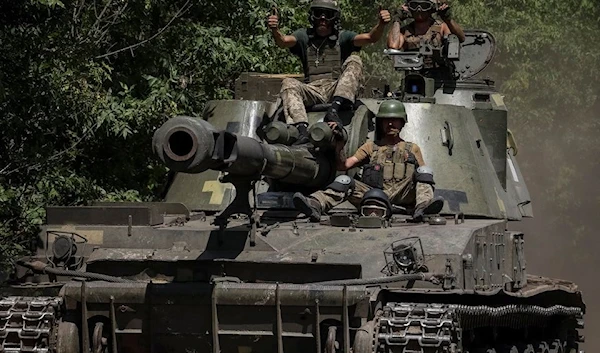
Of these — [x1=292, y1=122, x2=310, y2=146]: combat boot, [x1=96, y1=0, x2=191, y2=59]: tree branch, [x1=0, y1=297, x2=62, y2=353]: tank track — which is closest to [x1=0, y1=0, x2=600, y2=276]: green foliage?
[x1=96, y1=0, x2=191, y2=59]: tree branch

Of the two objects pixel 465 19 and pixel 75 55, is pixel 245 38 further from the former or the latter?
pixel 465 19

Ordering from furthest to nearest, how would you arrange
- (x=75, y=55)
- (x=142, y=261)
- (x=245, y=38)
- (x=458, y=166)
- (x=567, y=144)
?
(x=567, y=144), (x=245, y=38), (x=75, y=55), (x=458, y=166), (x=142, y=261)

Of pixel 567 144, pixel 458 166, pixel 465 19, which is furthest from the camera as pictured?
pixel 567 144

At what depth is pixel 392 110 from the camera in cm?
1536

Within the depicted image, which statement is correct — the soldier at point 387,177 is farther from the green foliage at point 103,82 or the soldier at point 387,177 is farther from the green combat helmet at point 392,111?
the green foliage at point 103,82

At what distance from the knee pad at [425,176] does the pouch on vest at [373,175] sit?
0.43 metres

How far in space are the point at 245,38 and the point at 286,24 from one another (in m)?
1.05

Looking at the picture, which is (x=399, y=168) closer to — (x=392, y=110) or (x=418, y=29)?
(x=392, y=110)

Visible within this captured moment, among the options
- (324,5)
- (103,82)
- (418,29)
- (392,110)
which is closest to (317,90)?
(324,5)

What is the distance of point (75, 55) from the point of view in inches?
732

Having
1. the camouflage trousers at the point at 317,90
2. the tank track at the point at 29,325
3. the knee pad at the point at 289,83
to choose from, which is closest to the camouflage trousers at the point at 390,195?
the camouflage trousers at the point at 317,90

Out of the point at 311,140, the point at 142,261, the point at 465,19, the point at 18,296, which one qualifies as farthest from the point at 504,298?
the point at 465,19

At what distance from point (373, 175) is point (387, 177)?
14cm

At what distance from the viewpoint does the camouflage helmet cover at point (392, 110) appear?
1536cm
